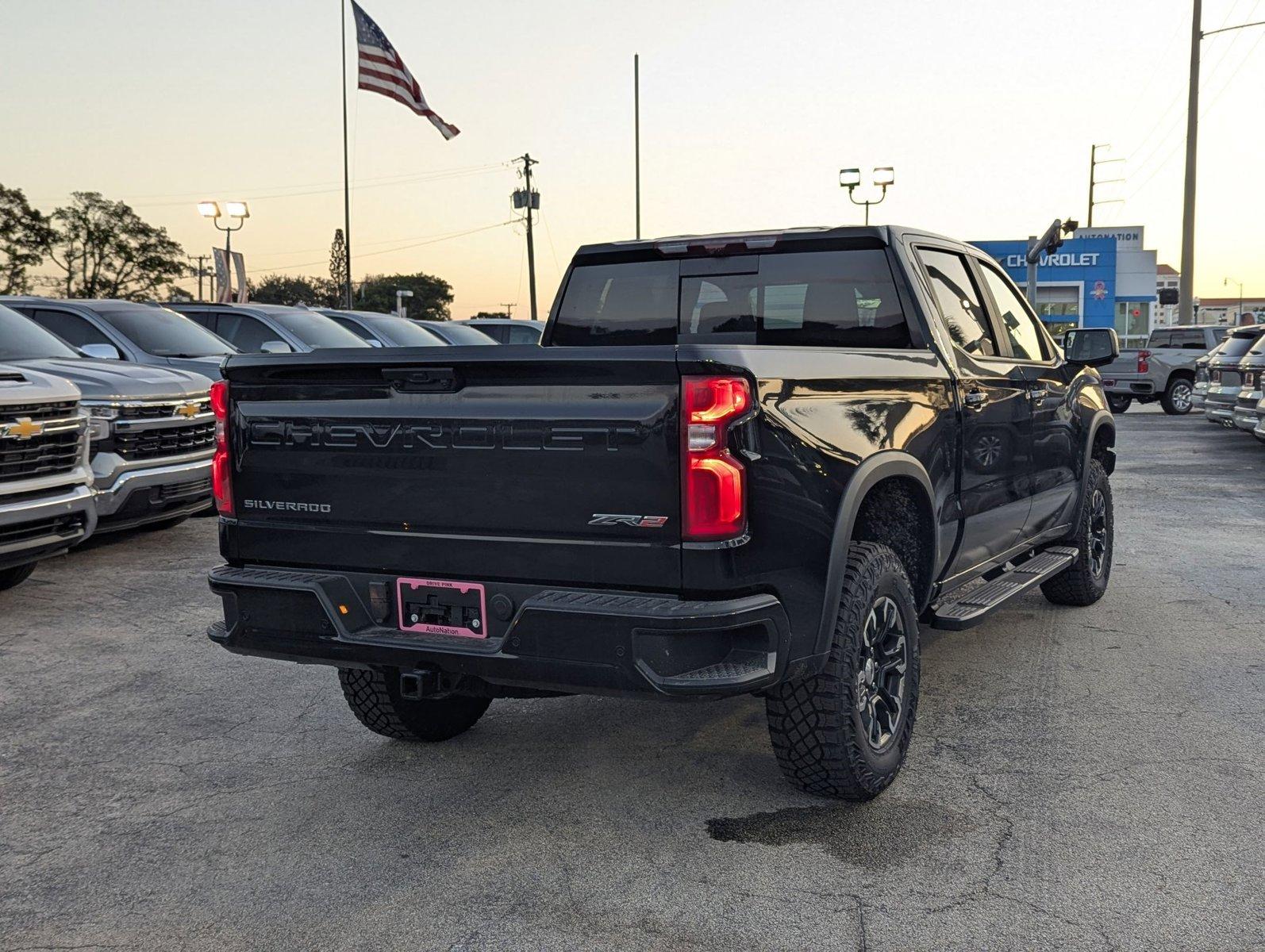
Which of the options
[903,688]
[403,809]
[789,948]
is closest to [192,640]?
[403,809]

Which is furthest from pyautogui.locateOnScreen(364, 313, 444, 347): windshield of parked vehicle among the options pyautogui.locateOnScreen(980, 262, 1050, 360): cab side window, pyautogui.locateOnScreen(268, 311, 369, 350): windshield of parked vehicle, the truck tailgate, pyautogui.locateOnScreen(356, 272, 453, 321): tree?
pyautogui.locateOnScreen(356, 272, 453, 321): tree

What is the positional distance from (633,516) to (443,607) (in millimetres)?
691

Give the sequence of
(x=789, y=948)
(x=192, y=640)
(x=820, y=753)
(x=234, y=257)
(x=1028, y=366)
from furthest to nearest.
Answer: (x=234, y=257)
(x=192, y=640)
(x=1028, y=366)
(x=820, y=753)
(x=789, y=948)

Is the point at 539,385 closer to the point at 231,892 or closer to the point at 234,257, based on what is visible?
the point at 231,892

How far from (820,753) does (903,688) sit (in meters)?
0.55

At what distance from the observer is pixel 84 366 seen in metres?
9.03

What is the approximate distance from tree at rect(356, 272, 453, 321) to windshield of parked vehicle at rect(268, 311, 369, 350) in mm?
99367

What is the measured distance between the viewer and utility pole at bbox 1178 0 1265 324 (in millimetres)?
29562

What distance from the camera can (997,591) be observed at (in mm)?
5273

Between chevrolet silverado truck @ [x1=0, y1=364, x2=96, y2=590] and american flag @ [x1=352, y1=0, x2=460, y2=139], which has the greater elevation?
american flag @ [x1=352, y1=0, x2=460, y2=139]

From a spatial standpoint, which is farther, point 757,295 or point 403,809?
point 757,295

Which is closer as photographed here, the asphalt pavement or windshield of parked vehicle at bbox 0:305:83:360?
the asphalt pavement

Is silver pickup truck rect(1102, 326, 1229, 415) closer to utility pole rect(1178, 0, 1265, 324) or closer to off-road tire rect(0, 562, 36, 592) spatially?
utility pole rect(1178, 0, 1265, 324)

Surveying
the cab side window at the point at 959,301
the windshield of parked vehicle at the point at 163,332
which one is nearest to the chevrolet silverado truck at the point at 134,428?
the windshield of parked vehicle at the point at 163,332
